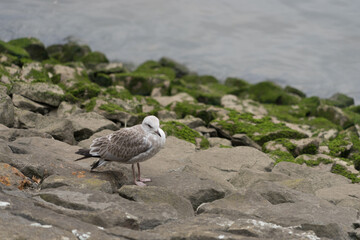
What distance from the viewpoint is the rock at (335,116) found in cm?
1733

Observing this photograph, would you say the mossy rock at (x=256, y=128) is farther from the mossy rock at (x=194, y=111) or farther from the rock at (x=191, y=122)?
the mossy rock at (x=194, y=111)

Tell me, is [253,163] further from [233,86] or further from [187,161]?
[233,86]

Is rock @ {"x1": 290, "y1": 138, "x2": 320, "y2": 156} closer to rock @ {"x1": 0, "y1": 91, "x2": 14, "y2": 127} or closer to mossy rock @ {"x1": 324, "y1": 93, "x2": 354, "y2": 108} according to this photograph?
rock @ {"x1": 0, "y1": 91, "x2": 14, "y2": 127}

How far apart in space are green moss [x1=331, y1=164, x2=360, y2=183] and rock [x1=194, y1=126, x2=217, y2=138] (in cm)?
350

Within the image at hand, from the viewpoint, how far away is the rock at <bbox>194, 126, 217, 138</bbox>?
12.1m

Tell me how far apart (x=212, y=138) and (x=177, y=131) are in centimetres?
131

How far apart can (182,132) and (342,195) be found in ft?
14.7

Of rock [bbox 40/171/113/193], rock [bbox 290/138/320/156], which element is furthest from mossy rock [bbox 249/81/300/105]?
rock [bbox 40/171/113/193]

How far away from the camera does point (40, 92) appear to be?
11500 millimetres

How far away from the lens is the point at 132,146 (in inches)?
260

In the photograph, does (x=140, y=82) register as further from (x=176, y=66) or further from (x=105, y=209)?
(x=105, y=209)

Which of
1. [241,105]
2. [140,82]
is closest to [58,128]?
[241,105]

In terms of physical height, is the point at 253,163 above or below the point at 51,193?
below

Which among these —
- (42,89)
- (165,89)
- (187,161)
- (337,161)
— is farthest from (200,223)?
(165,89)
